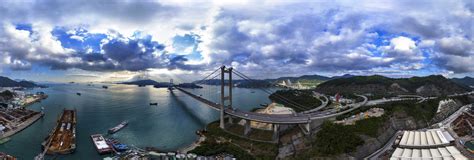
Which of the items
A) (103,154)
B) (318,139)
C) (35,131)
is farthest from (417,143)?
(35,131)

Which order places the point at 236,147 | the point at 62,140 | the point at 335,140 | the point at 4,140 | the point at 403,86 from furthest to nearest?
the point at 403,86 < the point at 4,140 < the point at 62,140 < the point at 236,147 < the point at 335,140

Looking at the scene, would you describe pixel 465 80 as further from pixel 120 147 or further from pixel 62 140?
pixel 62 140

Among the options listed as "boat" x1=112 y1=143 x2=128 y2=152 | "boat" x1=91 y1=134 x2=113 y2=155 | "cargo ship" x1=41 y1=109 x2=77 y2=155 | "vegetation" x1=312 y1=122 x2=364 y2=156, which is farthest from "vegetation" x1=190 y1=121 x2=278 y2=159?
"cargo ship" x1=41 y1=109 x2=77 y2=155

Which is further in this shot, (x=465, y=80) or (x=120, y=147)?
(x=465, y=80)

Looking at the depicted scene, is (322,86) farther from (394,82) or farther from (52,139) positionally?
(52,139)

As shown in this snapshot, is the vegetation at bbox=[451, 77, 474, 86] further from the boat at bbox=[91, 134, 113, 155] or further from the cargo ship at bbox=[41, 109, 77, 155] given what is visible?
the cargo ship at bbox=[41, 109, 77, 155]

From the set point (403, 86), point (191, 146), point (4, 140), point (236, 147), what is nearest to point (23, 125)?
point (4, 140)

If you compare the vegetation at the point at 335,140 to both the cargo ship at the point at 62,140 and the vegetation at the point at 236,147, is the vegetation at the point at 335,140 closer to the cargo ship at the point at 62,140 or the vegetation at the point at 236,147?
the vegetation at the point at 236,147
